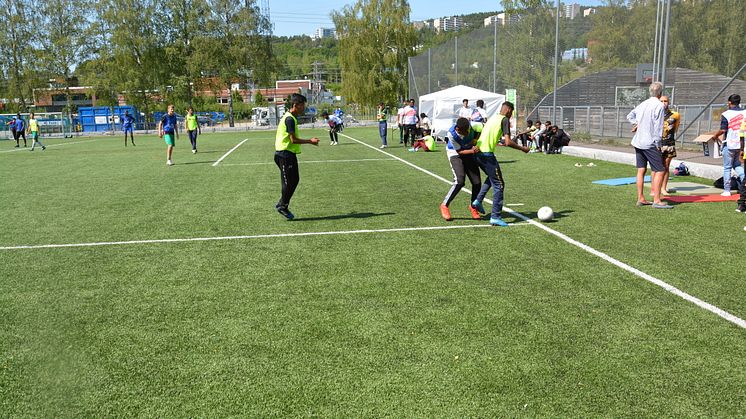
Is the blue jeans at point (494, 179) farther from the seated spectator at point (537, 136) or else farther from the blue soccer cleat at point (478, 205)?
the seated spectator at point (537, 136)

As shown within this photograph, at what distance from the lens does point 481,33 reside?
91.6 ft

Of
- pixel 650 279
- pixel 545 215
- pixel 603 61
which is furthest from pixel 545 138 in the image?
pixel 650 279

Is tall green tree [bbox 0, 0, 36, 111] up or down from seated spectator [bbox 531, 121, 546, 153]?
up

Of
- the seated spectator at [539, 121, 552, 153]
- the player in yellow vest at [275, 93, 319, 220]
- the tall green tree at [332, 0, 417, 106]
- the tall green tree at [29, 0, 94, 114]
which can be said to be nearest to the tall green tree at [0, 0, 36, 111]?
the tall green tree at [29, 0, 94, 114]

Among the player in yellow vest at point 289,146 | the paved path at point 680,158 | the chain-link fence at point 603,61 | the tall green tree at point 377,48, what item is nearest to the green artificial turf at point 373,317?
the player in yellow vest at point 289,146

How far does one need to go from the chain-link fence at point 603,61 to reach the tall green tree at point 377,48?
88.3 ft

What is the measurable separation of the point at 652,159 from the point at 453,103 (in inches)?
688

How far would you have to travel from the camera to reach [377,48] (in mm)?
59438

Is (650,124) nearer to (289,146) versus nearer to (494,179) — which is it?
(494,179)

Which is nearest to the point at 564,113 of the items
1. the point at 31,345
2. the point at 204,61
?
the point at 31,345

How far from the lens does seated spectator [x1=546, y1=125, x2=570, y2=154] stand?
20250mm

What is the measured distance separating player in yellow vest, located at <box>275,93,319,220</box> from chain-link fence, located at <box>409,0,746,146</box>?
41.1ft

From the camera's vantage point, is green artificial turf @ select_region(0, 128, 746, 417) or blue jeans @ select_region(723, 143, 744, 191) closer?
green artificial turf @ select_region(0, 128, 746, 417)

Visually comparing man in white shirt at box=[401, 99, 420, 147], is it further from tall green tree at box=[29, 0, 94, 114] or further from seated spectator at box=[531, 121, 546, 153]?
tall green tree at box=[29, 0, 94, 114]
